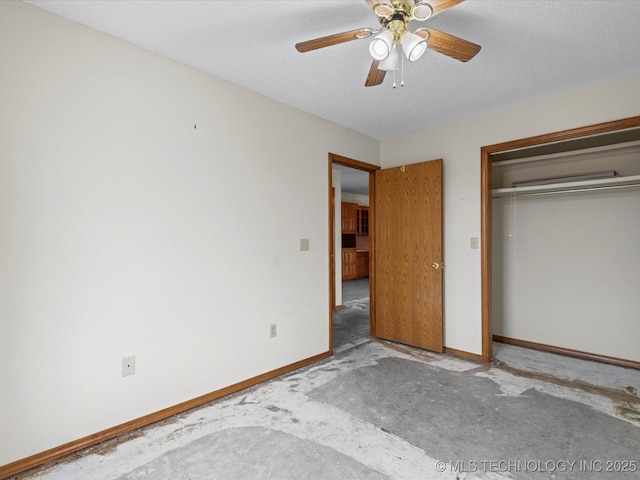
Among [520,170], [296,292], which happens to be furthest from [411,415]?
[520,170]

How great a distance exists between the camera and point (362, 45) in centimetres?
210

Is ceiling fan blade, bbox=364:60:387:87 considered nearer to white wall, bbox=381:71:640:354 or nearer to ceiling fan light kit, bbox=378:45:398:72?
ceiling fan light kit, bbox=378:45:398:72

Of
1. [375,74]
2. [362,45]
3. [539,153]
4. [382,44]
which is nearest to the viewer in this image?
[382,44]

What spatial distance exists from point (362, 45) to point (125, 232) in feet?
6.24

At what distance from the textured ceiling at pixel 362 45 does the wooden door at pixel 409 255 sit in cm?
86

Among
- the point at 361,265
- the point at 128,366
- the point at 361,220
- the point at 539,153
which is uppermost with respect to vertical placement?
the point at 539,153

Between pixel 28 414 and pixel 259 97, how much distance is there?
257 cm

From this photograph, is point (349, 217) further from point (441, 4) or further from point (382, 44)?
point (441, 4)

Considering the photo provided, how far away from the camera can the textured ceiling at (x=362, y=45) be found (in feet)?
5.82

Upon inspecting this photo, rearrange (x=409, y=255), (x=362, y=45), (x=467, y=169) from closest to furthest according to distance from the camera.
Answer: (x=362, y=45) → (x=467, y=169) → (x=409, y=255)

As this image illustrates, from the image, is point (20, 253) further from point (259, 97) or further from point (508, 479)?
point (508, 479)

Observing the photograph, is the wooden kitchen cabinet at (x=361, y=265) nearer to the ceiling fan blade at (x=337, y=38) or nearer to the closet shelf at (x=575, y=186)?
the closet shelf at (x=575, y=186)

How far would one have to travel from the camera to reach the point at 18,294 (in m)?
1.70

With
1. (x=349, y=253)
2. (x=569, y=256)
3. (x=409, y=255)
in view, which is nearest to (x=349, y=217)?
(x=349, y=253)
